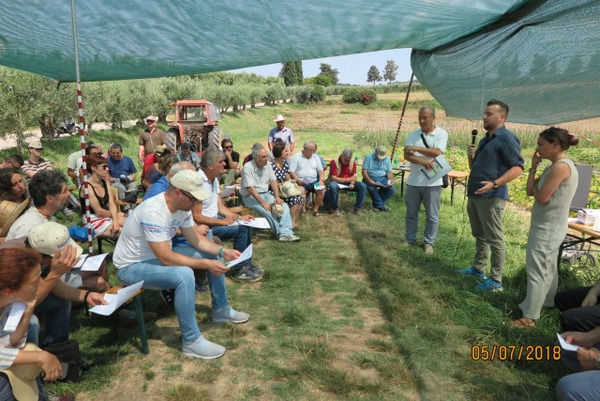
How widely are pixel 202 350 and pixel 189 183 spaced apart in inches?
45.5

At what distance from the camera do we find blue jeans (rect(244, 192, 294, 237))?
5.28 metres

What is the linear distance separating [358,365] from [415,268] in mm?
1947

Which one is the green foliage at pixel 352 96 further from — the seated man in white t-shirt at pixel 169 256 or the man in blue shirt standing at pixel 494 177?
the seated man in white t-shirt at pixel 169 256

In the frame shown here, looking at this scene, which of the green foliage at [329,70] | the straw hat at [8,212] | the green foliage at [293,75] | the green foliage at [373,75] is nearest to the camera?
the straw hat at [8,212]

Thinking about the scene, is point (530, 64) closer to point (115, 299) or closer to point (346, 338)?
point (346, 338)

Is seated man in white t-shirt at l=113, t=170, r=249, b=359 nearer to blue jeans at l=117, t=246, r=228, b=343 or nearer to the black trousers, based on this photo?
blue jeans at l=117, t=246, r=228, b=343

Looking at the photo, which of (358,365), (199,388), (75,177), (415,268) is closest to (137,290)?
(199,388)

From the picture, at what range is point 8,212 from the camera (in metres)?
3.13

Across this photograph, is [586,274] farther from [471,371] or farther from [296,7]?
[296,7]

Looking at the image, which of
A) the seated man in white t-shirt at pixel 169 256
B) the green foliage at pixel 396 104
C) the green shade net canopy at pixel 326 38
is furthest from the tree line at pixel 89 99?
the green foliage at pixel 396 104

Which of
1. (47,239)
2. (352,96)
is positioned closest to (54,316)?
(47,239)

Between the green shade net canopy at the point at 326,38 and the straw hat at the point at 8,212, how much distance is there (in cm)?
154

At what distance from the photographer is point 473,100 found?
5395 mm

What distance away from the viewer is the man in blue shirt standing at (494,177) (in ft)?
11.8
